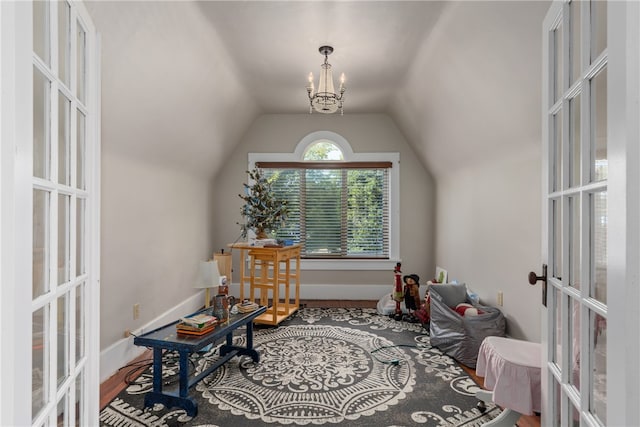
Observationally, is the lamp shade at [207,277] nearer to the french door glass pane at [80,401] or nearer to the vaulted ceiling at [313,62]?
the vaulted ceiling at [313,62]

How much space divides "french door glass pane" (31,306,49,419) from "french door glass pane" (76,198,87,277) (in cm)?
30

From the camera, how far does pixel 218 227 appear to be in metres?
5.02

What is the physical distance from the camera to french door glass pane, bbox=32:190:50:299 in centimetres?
90

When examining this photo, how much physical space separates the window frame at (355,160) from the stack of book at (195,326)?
8.94ft

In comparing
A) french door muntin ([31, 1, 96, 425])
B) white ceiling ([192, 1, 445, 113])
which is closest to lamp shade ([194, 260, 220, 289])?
white ceiling ([192, 1, 445, 113])

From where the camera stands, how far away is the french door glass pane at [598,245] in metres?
0.94

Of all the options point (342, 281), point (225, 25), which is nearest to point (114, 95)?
point (225, 25)

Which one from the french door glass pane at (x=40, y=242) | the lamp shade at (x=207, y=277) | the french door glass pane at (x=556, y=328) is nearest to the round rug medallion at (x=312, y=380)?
the lamp shade at (x=207, y=277)

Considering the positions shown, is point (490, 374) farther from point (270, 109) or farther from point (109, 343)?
point (270, 109)

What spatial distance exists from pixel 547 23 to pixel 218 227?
4380 mm

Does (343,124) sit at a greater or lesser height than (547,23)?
greater

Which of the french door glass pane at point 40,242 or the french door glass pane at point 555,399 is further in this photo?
the french door glass pane at point 555,399

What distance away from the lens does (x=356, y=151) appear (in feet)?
16.5

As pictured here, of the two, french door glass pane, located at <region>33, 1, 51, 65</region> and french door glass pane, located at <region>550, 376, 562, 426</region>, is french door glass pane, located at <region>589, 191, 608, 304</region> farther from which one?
french door glass pane, located at <region>33, 1, 51, 65</region>
